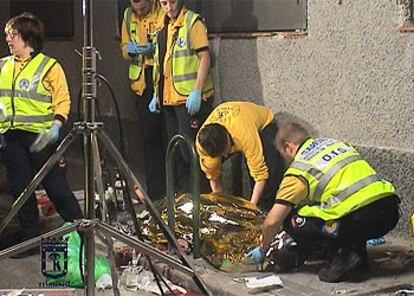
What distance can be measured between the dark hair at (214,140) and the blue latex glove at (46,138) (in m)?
0.70

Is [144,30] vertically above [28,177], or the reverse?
[144,30]

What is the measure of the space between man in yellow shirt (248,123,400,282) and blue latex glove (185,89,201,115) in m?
0.92

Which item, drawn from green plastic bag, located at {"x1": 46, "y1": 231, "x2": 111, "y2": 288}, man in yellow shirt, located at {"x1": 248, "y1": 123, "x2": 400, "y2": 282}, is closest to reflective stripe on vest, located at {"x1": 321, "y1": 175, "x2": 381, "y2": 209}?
man in yellow shirt, located at {"x1": 248, "y1": 123, "x2": 400, "y2": 282}

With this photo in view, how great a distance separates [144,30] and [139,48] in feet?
0.35

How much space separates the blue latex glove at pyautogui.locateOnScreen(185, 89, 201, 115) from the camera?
15.3ft

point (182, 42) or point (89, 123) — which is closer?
point (89, 123)

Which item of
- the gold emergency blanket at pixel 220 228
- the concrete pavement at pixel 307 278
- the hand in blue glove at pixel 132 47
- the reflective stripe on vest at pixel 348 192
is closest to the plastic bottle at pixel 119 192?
the gold emergency blanket at pixel 220 228

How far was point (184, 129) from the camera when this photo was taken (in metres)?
4.72

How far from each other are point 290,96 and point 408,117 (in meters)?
0.72

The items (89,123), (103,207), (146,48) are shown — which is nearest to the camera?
(89,123)

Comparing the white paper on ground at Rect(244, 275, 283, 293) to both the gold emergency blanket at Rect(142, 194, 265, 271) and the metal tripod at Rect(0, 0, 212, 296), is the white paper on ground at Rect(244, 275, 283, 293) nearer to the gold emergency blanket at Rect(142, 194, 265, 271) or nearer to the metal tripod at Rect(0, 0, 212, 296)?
the gold emergency blanket at Rect(142, 194, 265, 271)

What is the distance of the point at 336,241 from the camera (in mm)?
3809

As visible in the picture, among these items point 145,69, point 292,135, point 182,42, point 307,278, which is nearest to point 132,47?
point 145,69

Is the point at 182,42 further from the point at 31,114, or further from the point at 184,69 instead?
the point at 31,114
